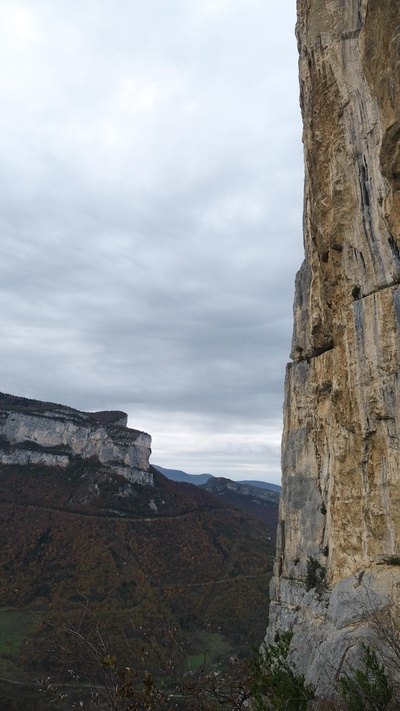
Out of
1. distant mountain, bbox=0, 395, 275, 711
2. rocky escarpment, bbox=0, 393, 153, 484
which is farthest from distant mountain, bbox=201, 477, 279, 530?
rocky escarpment, bbox=0, 393, 153, 484

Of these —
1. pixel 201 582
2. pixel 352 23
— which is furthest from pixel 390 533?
pixel 201 582

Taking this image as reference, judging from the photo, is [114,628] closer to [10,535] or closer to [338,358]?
[10,535]

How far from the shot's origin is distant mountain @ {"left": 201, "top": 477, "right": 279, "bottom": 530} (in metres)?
156

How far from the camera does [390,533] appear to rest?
1020cm

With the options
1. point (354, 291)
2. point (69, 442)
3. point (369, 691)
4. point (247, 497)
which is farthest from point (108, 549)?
point (247, 497)

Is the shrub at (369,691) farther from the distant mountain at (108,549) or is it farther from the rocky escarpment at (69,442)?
the rocky escarpment at (69,442)

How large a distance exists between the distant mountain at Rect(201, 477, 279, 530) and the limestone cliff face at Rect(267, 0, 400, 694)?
481 ft

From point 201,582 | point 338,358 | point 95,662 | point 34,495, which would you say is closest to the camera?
point 95,662

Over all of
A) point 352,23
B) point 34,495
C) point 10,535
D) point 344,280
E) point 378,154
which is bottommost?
point 10,535

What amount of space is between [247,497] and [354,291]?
16231cm

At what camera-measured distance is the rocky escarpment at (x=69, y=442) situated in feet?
316

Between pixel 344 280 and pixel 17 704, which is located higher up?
pixel 344 280

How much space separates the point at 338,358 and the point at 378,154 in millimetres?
4863

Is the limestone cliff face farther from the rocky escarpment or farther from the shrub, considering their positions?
the rocky escarpment
